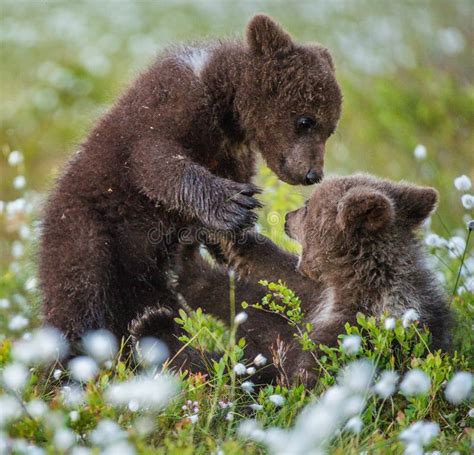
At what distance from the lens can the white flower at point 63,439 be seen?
383 cm

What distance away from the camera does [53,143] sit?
13.4m

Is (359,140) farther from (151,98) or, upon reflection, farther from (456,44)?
(151,98)

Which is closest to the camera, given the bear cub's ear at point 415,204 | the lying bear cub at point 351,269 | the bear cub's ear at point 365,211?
the bear cub's ear at point 365,211

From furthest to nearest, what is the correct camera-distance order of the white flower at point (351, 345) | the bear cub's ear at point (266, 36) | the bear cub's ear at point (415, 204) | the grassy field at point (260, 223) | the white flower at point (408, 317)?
the bear cub's ear at point (266, 36) → the bear cub's ear at point (415, 204) → the white flower at point (408, 317) → the white flower at point (351, 345) → the grassy field at point (260, 223)

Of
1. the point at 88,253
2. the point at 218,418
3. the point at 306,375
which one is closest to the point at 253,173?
the point at 88,253

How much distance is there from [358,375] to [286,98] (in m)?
2.45

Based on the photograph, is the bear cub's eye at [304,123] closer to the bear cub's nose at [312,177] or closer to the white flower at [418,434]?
the bear cub's nose at [312,177]

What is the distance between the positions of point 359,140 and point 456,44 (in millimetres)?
1919

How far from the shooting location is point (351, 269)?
571 cm

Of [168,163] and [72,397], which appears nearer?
[72,397]

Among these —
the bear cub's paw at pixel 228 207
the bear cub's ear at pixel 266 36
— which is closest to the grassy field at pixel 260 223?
the bear cub's ear at pixel 266 36

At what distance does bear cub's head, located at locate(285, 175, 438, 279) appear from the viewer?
5494 millimetres

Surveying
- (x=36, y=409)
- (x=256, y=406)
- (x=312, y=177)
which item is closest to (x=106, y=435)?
(x=36, y=409)

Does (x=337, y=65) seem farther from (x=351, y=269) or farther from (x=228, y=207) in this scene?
(x=351, y=269)
